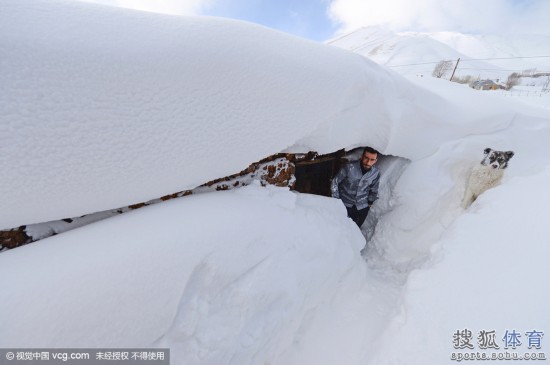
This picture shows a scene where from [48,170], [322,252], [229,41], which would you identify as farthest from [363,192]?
[48,170]

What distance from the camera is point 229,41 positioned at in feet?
5.27

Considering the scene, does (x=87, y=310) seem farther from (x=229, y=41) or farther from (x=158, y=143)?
(x=229, y=41)

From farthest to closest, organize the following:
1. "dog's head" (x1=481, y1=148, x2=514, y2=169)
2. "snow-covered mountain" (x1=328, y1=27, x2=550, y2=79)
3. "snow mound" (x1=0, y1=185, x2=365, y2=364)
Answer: "snow-covered mountain" (x1=328, y1=27, x2=550, y2=79) → "dog's head" (x1=481, y1=148, x2=514, y2=169) → "snow mound" (x1=0, y1=185, x2=365, y2=364)

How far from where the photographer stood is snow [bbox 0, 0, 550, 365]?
1058 mm

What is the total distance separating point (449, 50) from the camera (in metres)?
85.9

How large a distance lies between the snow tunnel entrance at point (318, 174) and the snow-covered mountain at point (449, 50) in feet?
123

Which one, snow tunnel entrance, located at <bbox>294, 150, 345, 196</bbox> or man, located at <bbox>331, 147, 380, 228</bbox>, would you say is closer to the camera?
man, located at <bbox>331, 147, 380, 228</bbox>

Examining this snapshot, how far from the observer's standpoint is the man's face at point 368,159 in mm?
2695

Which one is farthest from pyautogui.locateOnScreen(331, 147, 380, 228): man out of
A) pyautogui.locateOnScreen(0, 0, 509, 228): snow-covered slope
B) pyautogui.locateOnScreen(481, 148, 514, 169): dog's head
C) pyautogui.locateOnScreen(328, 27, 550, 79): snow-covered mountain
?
pyautogui.locateOnScreen(328, 27, 550, 79): snow-covered mountain

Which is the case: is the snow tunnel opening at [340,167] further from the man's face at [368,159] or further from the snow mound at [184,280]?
the snow mound at [184,280]

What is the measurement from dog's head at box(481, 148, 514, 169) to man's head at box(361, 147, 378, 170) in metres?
1.44

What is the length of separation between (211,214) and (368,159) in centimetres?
192

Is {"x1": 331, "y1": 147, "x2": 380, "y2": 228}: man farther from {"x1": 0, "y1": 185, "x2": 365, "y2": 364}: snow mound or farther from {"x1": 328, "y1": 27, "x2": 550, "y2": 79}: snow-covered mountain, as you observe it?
{"x1": 328, "y1": 27, "x2": 550, "y2": 79}: snow-covered mountain

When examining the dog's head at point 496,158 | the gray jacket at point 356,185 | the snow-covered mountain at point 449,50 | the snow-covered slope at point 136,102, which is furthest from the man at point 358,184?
the snow-covered mountain at point 449,50
